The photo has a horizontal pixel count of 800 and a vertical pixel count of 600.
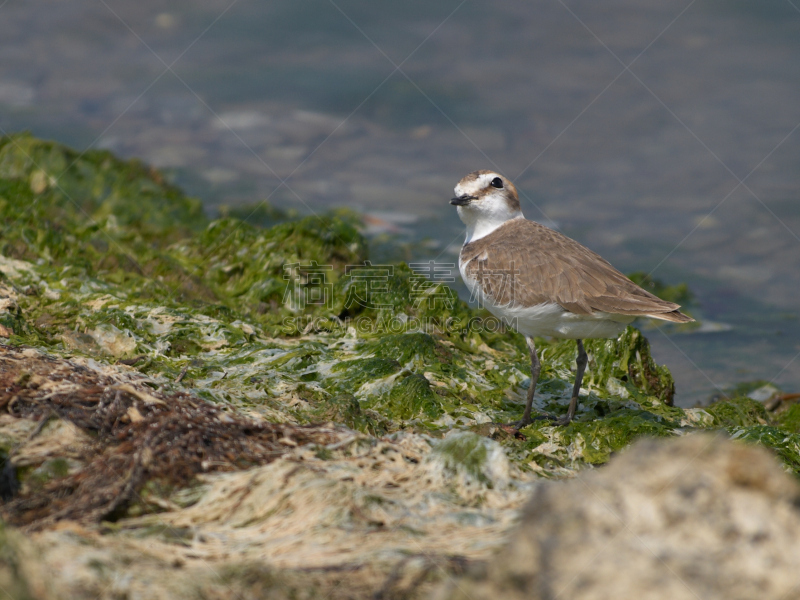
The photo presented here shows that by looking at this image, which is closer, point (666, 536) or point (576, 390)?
point (666, 536)

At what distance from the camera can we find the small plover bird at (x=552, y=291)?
18.2ft

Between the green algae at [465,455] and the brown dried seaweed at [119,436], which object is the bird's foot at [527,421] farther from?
the brown dried seaweed at [119,436]

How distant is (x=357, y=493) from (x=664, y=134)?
9207mm

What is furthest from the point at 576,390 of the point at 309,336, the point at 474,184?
the point at 309,336

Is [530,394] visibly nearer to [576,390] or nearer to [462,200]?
[576,390]

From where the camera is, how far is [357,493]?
304cm

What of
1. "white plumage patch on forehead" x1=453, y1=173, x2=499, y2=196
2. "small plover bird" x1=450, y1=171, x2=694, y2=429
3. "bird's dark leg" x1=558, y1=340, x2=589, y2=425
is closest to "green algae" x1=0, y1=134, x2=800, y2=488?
"bird's dark leg" x1=558, y1=340, x2=589, y2=425

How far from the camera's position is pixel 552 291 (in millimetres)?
5676

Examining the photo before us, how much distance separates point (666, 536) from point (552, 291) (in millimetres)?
3901

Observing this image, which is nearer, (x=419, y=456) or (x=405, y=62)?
(x=419, y=456)

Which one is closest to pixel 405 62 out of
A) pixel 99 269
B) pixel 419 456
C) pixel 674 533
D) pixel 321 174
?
pixel 321 174

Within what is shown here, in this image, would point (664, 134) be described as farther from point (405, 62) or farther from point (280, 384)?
point (280, 384)

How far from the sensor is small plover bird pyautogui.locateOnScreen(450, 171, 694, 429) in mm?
5555

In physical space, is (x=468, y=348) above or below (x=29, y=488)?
above
